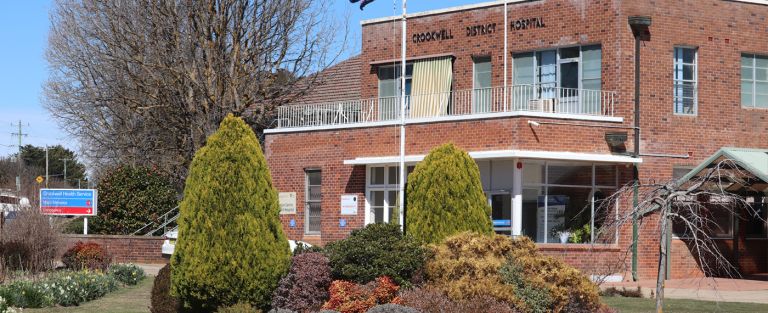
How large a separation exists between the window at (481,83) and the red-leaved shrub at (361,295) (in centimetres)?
1582

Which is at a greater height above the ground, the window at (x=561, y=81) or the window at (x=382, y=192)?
the window at (x=561, y=81)

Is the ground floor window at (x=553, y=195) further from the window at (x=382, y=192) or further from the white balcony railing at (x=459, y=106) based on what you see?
the window at (x=382, y=192)

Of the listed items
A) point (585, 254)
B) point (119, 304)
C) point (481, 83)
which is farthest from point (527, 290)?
point (481, 83)

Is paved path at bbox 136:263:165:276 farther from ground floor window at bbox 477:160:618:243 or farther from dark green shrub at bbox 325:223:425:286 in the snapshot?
dark green shrub at bbox 325:223:425:286

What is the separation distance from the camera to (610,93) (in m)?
29.7

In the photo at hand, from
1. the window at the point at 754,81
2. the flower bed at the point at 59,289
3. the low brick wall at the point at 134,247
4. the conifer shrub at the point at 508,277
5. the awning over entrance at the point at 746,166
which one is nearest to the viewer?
the conifer shrub at the point at 508,277

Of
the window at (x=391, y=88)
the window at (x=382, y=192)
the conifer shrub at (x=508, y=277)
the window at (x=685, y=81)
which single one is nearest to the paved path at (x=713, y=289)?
the window at (x=685, y=81)

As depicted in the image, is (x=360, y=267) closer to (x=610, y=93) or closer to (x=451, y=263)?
(x=451, y=263)

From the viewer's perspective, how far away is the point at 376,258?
16.4 meters

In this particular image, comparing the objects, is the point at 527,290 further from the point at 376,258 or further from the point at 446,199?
the point at 446,199

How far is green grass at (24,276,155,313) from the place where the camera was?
814 inches

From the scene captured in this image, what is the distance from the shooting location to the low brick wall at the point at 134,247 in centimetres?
3672

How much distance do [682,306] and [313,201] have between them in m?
15.1

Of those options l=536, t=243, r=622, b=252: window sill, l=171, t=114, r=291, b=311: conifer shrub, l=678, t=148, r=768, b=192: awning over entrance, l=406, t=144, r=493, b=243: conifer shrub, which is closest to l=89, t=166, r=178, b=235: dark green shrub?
l=536, t=243, r=622, b=252: window sill
